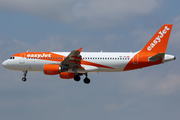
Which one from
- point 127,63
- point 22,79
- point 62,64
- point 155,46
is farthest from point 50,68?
point 155,46

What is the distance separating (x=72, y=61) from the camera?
59.2 m

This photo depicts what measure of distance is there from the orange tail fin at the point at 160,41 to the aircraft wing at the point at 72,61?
11050 mm

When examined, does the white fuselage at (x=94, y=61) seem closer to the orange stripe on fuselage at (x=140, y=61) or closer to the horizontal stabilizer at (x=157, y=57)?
the orange stripe on fuselage at (x=140, y=61)

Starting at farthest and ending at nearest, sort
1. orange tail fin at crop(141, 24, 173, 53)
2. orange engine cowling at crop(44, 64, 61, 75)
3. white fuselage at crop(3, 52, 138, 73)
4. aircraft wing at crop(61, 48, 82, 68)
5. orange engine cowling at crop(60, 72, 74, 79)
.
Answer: orange engine cowling at crop(60, 72, 74, 79)
orange tail fin at crop(141, 24, 173, 53)
white fuselage at crop(3, 52, 138, 73)
orange engine cowling at crop(44, 64, 61, 75)
aircraft wing at crop(61, 48, 82, 68)

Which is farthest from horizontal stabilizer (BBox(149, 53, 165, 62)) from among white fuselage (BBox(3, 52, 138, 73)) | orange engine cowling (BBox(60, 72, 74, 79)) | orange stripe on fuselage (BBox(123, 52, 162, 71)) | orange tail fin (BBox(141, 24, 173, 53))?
orange engine cowling (BBox(60, 72, 74, 79))

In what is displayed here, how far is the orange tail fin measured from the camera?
5947 centimetres

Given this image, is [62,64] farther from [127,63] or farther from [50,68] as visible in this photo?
[127,63]

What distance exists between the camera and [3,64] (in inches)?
2505

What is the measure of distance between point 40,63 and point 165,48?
21554mm

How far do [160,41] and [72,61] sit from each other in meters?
15.3

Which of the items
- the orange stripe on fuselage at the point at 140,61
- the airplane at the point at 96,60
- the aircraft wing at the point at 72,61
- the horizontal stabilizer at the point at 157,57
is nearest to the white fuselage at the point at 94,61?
the airplane at the point at 96,60

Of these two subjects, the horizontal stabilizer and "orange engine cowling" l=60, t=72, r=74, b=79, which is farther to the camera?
"orange engine cowling" l=60, t=72, r=74, b=79

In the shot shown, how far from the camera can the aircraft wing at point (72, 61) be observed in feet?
191

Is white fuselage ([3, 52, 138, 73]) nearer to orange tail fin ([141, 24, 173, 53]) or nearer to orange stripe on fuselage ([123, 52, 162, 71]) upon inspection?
orange stripe on fuselage ([123, 52, 162, 71])
